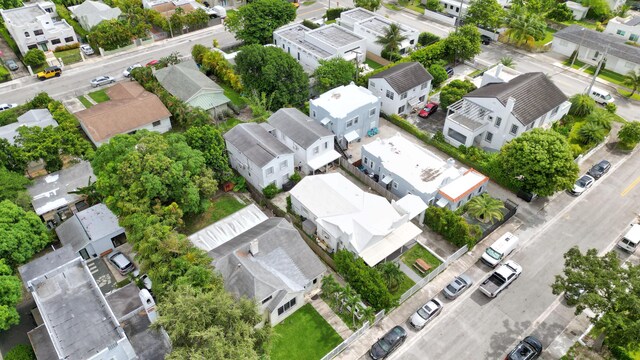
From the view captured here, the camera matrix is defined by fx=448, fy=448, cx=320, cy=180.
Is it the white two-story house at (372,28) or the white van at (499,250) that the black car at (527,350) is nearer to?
the white van at (499,250)

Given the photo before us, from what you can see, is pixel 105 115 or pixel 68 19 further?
pixel 68 19

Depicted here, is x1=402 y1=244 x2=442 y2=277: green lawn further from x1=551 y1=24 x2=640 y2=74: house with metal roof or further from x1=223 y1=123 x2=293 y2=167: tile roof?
x1=551 y1=24 x2=640 y2=74: house with metal roof

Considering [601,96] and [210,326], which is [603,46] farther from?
[210,326]

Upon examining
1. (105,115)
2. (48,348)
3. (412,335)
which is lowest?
(412,335)

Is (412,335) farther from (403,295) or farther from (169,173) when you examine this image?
(169,173)

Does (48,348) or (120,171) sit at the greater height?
(120,171)

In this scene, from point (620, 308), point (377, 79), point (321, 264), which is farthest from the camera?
point (377, 79)

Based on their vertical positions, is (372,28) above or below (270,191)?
above

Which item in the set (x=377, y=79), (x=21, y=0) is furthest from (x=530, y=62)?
(x=21, y=0)

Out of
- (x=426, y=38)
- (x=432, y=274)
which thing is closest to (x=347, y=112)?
(x=432, y=274)
